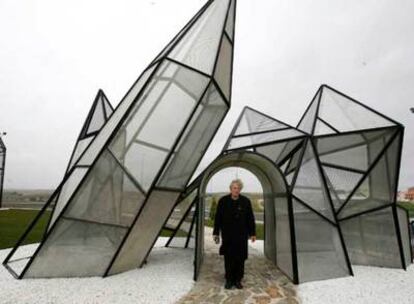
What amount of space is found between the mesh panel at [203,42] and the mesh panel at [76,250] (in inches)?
179

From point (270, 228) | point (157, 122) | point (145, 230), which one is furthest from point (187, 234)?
point (157, 122)

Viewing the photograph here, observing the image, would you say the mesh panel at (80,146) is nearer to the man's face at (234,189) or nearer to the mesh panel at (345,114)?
the man's face at (234,189)

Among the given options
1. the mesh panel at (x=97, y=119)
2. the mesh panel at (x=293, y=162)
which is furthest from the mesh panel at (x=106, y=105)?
the mesh panel at (x=293, y=162)

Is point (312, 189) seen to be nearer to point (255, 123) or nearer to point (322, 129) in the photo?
point (322, 129)

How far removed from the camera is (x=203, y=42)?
764 cm

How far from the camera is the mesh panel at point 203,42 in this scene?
24.4 feet

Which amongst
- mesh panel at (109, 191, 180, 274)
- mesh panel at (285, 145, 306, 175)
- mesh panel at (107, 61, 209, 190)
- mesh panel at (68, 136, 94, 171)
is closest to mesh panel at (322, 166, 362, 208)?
mesh panel at (285, 145, 306, 175)

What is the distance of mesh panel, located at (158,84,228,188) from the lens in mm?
7410

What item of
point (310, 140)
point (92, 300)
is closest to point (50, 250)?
point (92, 300)

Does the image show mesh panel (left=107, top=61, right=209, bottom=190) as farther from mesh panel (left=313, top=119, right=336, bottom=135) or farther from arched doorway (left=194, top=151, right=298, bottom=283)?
mesh panel (left=313, top=119, right=336, bottom=135)

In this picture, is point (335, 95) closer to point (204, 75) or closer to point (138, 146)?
point (204, 75)

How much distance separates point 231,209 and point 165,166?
6.45 feet

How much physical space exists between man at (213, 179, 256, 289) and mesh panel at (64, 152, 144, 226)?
200 centimetres

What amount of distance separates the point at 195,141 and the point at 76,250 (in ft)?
13.0
